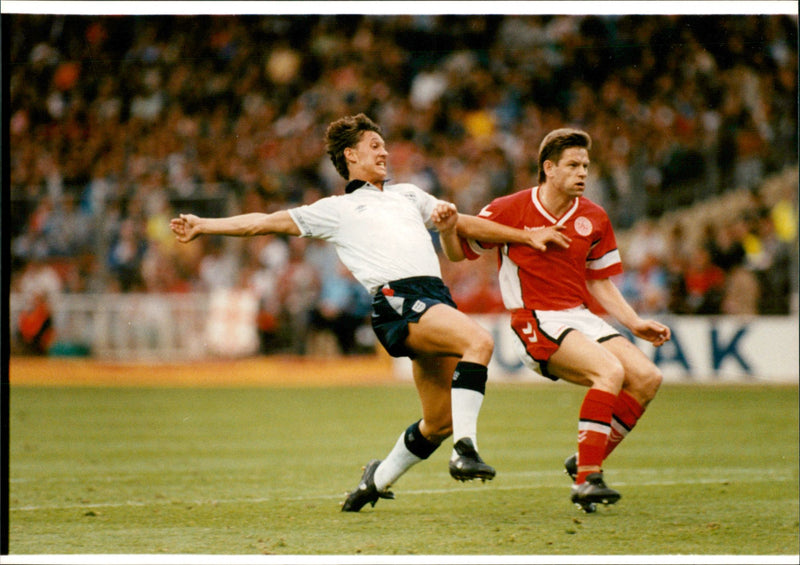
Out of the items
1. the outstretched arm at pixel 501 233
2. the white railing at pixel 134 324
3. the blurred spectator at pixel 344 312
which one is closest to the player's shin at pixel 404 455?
the outstretched arm at pixel 501 233

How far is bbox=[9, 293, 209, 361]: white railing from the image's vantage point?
17859 mm

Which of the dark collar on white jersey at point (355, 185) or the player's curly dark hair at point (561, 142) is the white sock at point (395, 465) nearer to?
the dark collar on white jersey at point (355, 185)

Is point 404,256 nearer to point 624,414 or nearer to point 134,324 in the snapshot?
point 624,414

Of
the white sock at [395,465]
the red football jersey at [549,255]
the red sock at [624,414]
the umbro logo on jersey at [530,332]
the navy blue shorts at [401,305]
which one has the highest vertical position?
the red football jersey at [549,255]

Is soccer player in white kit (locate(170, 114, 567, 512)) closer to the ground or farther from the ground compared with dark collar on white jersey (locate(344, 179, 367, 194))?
closer to the ground

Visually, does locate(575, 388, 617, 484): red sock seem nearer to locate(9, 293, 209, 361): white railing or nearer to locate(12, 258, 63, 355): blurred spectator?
locate(9, 293, 209, 361): white railing

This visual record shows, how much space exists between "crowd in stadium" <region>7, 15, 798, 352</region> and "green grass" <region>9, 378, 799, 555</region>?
348 centimetres

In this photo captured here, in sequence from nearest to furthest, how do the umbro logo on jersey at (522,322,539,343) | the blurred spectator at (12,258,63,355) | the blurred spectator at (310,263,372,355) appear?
1. the umbro logo on jersey at (522,322,539,343)
2. the blurred spectator at (310,263,372,355)
3. the blurred spectator at (12,258,63,355)

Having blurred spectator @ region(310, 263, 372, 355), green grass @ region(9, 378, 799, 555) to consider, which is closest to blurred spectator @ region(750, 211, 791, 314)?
green grass @ region(9, 378, 799, 555)

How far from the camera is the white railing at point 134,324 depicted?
1786 centimetres

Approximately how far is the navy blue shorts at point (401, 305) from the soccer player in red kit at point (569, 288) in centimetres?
39

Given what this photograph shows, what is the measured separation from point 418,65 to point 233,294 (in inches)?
241

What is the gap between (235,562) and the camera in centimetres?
467

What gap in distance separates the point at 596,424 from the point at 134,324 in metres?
13.3
